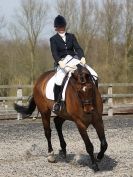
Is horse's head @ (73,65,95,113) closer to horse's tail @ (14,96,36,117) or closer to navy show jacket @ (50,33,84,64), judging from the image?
navy show jacket @ (50,33,84,64)

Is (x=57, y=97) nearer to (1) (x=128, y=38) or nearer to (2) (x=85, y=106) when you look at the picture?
(2) (x=85, y=106)

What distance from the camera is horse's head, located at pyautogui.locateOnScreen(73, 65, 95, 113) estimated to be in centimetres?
597

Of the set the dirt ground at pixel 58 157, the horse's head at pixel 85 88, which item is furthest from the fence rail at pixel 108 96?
the horse's head at pixel 85 88

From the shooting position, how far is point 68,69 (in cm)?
656

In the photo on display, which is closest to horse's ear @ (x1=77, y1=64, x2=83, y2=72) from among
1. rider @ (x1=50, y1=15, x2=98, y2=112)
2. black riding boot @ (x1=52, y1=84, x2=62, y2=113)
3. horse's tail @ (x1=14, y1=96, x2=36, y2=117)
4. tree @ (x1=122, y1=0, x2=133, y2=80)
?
rider @ (x1=50, y1=15, x2=98, y2=112)

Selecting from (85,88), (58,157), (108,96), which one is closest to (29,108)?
(58,157)

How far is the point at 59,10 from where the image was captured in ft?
111

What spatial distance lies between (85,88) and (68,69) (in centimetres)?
68

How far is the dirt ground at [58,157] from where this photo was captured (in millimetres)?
6195

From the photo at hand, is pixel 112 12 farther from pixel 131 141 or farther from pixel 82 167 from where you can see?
pixel 82 167

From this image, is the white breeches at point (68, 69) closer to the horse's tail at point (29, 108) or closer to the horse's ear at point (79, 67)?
the horse's ear at point (79, 67)

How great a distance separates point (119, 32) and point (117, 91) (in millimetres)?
7179

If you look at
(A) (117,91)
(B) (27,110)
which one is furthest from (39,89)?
(A) (117,91)

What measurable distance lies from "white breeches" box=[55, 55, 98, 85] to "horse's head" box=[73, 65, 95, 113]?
277 millimetres
